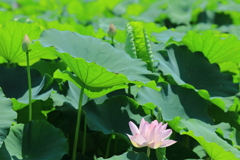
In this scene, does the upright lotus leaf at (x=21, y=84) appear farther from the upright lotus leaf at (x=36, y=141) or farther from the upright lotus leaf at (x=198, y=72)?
the upright lotus leaf at (x=198, y=72)

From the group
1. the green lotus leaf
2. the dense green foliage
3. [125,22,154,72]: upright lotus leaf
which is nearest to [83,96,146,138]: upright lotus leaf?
the dense green foliage

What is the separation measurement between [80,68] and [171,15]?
253 centimetres

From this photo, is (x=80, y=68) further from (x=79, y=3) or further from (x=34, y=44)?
(x=79, y=3)

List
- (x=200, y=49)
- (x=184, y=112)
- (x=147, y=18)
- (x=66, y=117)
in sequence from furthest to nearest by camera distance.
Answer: (x=147, y=18), (x=200, y=49), (x=184, y=112), (x=66, y=117)

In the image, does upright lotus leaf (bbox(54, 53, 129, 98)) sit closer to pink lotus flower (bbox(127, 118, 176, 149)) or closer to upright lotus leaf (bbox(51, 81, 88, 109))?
upright lotus leaf (bbox(51, 81, 88, 109))

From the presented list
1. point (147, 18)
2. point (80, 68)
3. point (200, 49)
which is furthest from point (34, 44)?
point (147, 18)

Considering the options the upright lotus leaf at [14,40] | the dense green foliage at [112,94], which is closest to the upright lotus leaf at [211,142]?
the dense green foliage at [112,94]

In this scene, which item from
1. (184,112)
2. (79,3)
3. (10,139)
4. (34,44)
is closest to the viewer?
(10,139)

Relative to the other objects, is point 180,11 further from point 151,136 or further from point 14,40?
point 151,136

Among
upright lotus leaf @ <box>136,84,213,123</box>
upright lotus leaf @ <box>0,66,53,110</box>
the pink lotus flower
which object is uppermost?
the pink lotus flower

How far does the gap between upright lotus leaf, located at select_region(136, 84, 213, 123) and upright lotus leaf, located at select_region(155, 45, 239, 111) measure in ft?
0.43

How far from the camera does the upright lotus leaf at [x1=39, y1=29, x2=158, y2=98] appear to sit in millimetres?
1393

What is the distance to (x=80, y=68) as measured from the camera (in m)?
1.40

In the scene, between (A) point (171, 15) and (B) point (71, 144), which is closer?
(B) point (71, 144)
